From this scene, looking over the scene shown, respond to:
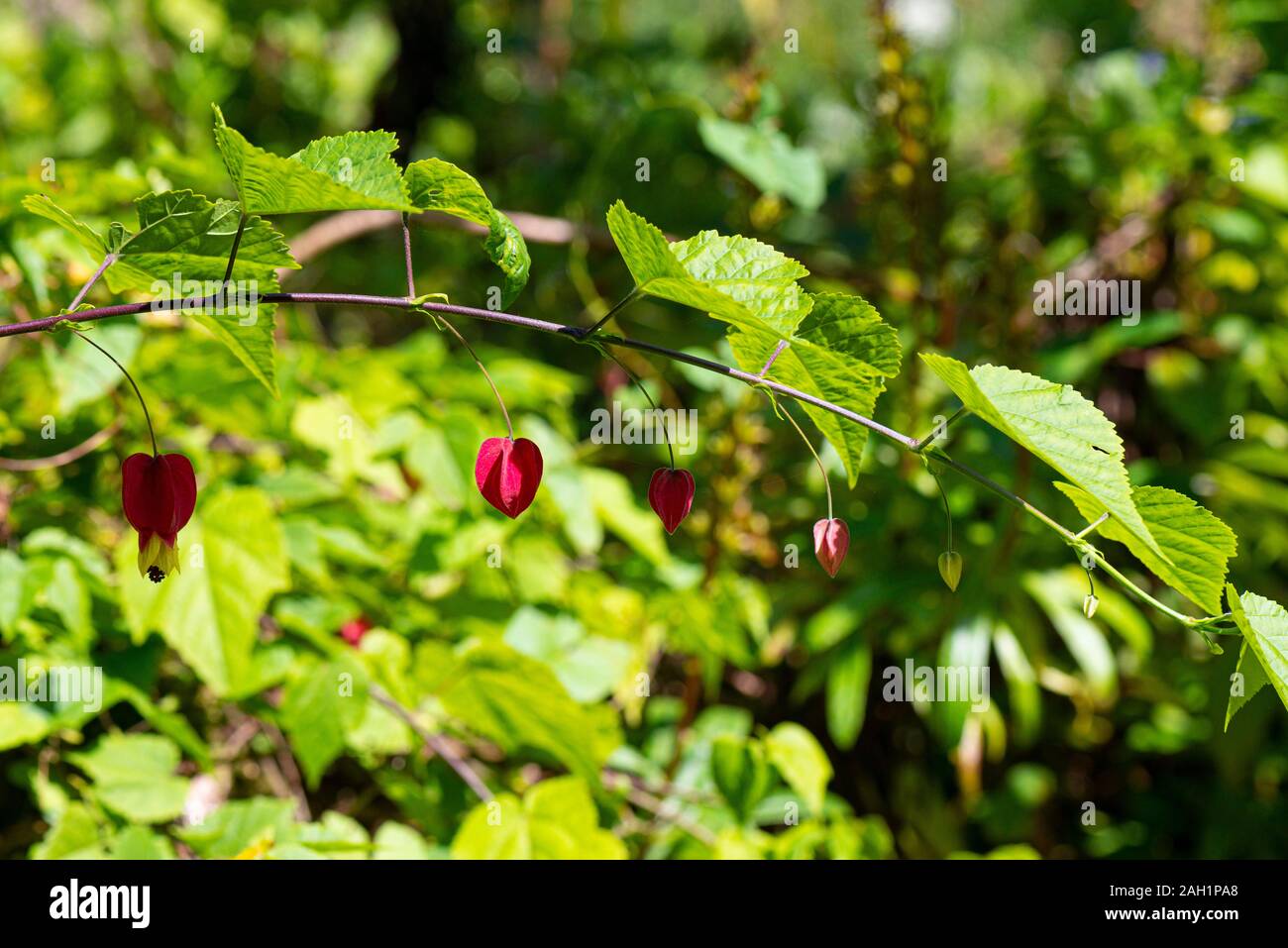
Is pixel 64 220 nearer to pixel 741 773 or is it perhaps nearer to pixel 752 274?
pixel 752 274

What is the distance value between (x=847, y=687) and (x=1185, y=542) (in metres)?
0.99

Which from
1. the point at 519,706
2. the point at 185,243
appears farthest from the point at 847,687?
the point at 185,243

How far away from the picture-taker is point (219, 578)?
4.04 feet

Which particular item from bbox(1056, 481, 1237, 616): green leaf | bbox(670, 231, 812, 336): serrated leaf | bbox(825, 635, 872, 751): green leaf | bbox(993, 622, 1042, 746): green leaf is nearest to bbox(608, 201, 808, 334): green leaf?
bbox(670, 231, 812, 336): serrated leaf

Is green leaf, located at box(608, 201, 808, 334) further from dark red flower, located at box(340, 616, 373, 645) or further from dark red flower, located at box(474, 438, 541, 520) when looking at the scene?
dark red flower, located at box(340, 616, 373, 645)

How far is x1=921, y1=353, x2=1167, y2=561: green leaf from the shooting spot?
686 mm

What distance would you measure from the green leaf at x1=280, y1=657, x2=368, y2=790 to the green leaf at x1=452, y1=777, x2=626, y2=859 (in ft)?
0.56

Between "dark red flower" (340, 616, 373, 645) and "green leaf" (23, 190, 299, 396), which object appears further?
"dark red flower" (340, 616, 373, 645)

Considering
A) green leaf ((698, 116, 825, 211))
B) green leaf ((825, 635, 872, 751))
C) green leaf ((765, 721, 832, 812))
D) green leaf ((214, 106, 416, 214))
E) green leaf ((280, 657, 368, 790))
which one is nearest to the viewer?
green leaf ((214, 106, 416, 214))

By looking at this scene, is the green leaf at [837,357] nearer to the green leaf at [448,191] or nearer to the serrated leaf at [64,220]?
the green leaf at [448,191]

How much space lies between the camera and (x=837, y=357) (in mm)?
748

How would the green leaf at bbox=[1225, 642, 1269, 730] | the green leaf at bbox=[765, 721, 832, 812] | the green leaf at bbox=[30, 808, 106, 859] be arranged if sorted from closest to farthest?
the green leaf at bbox=[1225, 642, 1269, 730] → the green leaf at bbox=[30, 808, 106, 859] → the green leaf at bbox=[765, 721, 832, 812]

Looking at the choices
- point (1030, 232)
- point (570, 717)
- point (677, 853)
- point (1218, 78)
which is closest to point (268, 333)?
point (570, 717)
